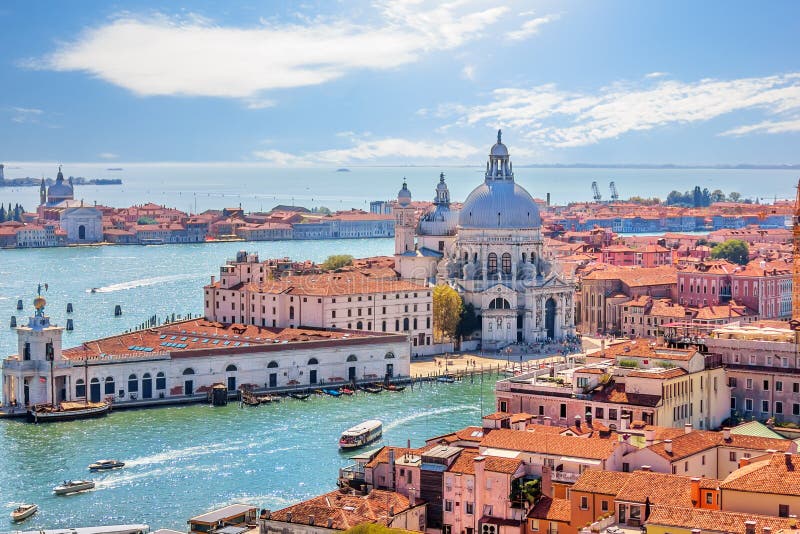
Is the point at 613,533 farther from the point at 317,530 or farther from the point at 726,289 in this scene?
the point at 726,289

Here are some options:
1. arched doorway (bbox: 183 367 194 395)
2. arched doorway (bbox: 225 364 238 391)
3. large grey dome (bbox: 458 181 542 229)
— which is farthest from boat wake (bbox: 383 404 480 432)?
large grey dome (bbox: 458 181 542 229)

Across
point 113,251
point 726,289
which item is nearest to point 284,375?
point 726,289

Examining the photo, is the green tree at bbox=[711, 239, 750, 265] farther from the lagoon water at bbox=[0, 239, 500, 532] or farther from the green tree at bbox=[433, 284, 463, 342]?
the lagoon water at bbox=[0, 239, 500, 532]

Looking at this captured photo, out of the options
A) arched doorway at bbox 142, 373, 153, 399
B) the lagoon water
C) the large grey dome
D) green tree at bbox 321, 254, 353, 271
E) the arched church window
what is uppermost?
the large grey dome

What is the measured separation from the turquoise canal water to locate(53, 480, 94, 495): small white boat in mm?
241

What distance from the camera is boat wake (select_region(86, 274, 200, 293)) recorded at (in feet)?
241

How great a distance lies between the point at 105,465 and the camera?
28.0 metres

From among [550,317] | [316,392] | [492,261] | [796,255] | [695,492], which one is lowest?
[316,392]

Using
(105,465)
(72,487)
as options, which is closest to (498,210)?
(105,465)

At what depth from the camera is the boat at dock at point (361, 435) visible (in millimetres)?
29438

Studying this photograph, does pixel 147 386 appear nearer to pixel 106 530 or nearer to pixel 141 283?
pixel 106 530

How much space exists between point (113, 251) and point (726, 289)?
→ 71.8 meters

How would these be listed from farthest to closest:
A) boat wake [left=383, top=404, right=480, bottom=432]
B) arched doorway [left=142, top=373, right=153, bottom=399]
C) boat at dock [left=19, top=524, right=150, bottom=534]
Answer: arched doorway [left=142, top=373, right=153, bottom=399]
boat wake [left=383, top=404, right=480, bottom=432]
boat at dock [left=19, top=524, right=150, bottom=534]

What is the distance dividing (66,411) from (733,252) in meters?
48.7
